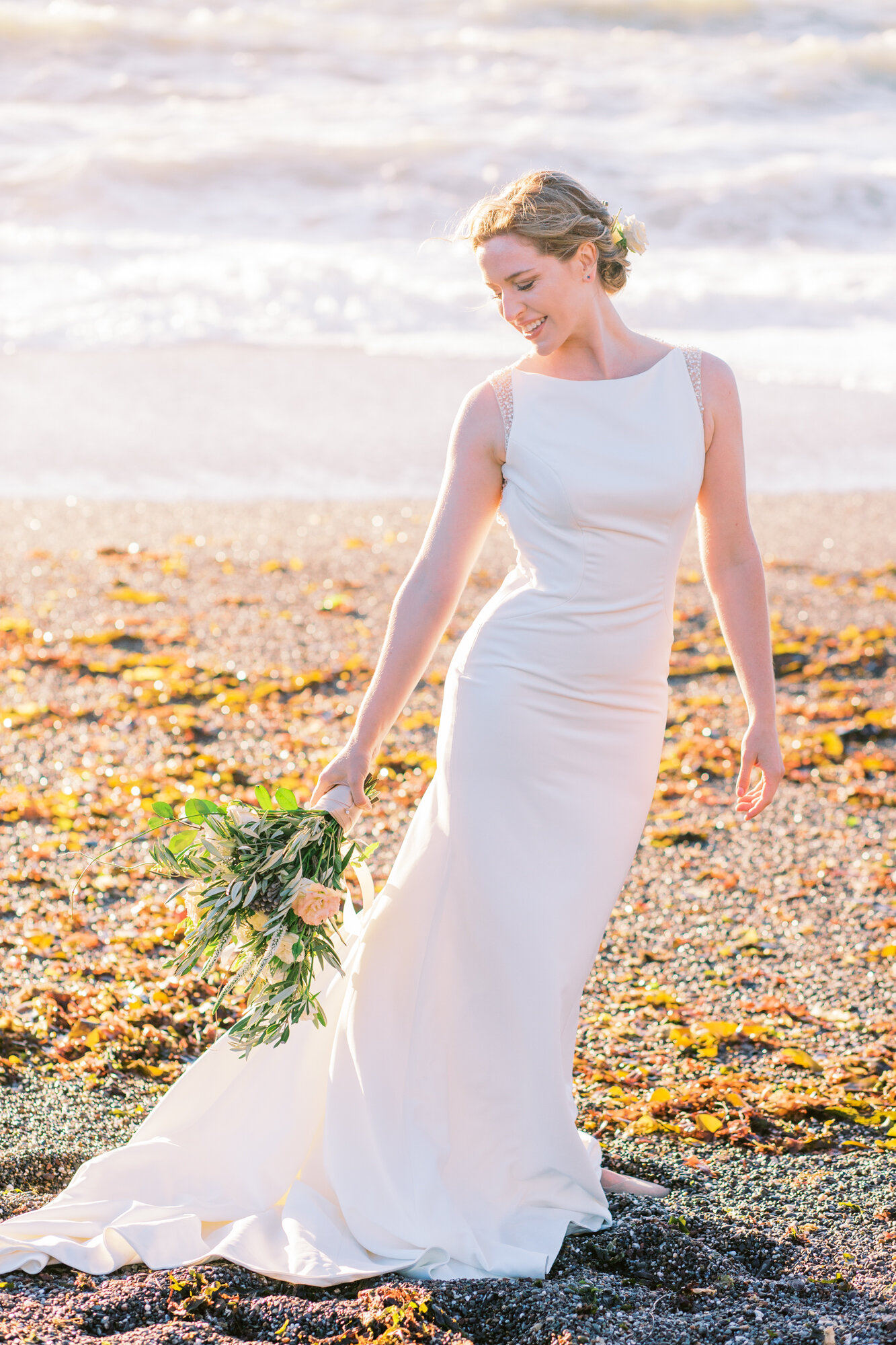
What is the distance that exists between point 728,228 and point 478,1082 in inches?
874

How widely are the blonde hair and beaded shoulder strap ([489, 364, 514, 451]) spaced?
0.96 ft

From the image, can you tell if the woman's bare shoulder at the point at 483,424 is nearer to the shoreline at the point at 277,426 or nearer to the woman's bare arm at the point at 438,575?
the woman's bare arm at the point at 438,575

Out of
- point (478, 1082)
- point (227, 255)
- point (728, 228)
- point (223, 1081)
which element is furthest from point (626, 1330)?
point (728, 228)

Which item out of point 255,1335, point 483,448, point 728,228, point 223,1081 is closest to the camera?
point 255,1335

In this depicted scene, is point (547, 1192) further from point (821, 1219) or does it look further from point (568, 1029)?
point (821, 1219)

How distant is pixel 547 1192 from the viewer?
305cm

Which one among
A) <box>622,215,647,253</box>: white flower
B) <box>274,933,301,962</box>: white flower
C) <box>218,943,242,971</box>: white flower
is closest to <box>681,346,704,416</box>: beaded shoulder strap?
<box>622,215,647,253</box>: white flower

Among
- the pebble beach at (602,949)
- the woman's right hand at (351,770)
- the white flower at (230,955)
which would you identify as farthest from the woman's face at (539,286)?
the pebble beach at (602,949)

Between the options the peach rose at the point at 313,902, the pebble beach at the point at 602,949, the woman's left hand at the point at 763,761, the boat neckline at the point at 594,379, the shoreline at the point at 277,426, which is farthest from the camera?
the shoreline at the point at 277,426

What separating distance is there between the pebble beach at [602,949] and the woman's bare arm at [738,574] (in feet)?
3.49

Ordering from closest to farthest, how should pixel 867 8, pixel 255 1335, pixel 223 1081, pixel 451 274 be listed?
pixel 255 1335 → pixel 223 1081 → pixel 451 274 → pixel 867 8

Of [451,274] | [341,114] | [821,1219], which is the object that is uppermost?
[341,114]

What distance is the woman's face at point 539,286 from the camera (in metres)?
2.86

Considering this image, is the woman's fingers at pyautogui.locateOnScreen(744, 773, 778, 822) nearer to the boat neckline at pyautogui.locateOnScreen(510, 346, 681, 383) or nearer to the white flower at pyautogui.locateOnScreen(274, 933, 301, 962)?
the boat neckline at pyautogui.locateOnScreen(510, 346, 681, 383)
